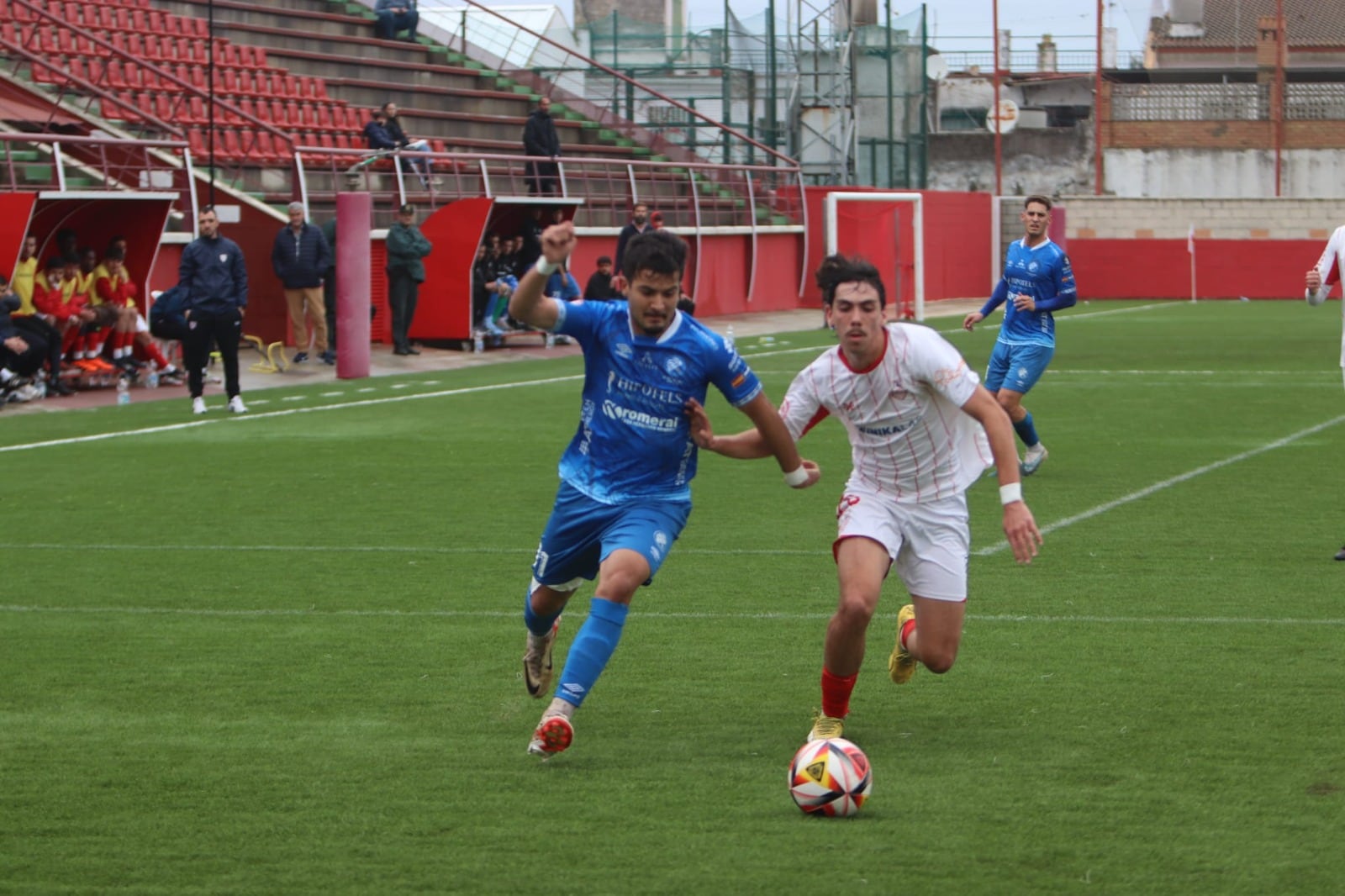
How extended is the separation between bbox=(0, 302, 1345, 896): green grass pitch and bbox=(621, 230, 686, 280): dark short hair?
1.57 m

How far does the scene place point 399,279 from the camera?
24.2m

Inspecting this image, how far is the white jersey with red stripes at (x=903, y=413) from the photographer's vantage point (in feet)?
19.7

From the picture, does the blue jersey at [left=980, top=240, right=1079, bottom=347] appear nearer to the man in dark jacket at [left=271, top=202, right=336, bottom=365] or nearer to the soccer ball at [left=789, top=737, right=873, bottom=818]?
the soccer ball at [left=789, top=737, right=873, bottom=818]

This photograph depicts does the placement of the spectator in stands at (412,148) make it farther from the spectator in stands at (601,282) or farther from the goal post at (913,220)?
the goal post at (913,220)

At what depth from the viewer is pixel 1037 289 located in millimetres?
13273

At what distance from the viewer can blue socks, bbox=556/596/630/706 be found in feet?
19.1

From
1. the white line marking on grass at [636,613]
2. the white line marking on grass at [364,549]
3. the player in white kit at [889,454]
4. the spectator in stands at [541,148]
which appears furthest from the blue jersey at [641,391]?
the spectator in stands at [541,148]

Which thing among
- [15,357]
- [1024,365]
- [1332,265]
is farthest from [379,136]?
[1332,265]

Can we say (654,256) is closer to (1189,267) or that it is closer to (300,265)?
(300,265)

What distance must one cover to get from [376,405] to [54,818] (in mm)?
13804

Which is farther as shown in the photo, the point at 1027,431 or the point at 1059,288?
the point at 1027,431

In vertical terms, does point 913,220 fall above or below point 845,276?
above

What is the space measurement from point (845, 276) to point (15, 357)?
14463mm

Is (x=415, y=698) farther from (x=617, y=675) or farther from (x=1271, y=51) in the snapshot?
(x=1271, y=51)
